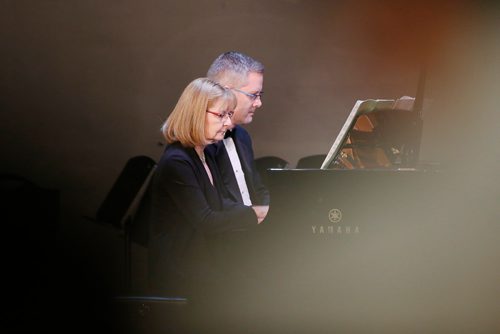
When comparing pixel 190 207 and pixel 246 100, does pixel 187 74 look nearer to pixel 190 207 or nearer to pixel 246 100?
pixel 246 100

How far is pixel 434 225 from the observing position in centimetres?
253

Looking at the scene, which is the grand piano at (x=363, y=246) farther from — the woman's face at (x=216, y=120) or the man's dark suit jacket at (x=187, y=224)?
the woman's face at (x=216, y=120)

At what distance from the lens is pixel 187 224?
2.92 metres

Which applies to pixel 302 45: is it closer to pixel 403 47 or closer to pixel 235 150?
pixel 403 47

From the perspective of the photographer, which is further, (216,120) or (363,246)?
(216,120)

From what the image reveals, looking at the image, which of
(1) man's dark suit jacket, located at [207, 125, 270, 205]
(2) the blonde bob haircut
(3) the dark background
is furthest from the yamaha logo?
(3) the dark background

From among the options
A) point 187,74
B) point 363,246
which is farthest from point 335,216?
point 187,74

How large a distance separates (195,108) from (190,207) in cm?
37

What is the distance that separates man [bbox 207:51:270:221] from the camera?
3.32m

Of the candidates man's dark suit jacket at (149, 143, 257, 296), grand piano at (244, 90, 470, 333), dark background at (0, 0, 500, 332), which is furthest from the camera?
dark background at (0, 0, 500, 332)

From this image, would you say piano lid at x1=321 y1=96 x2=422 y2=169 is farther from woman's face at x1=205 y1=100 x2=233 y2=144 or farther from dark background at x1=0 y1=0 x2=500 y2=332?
dark background at x1=0 y1=0 x2=500 y2=332

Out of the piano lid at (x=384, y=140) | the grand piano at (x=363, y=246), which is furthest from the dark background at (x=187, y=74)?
the grand piano at (x=363, y=246)

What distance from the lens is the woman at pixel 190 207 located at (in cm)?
286

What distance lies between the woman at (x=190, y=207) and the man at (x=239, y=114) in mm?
327
